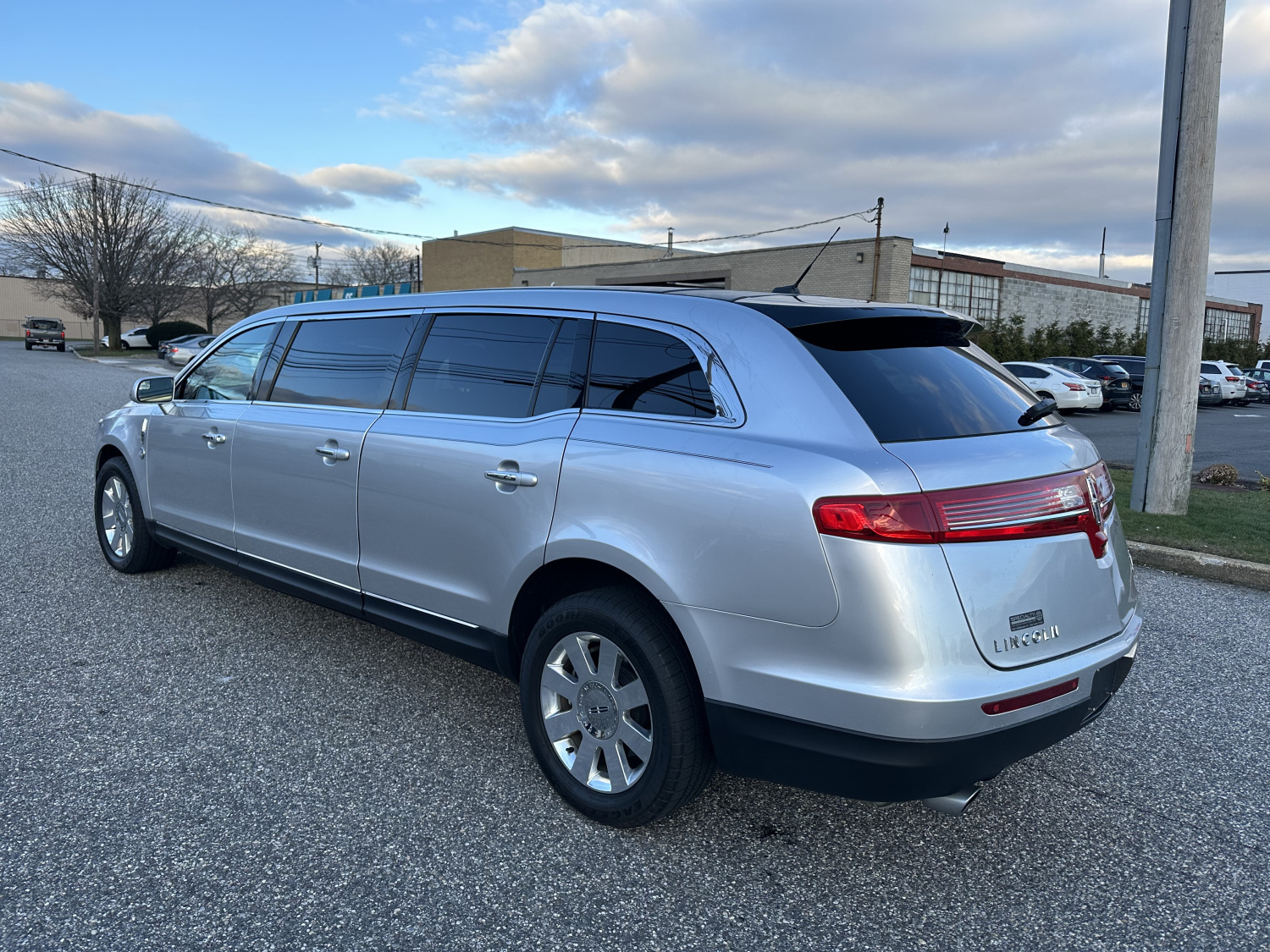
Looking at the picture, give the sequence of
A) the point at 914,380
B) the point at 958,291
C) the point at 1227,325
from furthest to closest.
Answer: the point at 1227,325, the point at 958,291, the point at 914,380

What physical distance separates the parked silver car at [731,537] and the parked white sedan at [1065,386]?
929 inches

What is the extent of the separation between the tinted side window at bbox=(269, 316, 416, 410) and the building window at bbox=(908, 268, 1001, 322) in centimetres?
3081

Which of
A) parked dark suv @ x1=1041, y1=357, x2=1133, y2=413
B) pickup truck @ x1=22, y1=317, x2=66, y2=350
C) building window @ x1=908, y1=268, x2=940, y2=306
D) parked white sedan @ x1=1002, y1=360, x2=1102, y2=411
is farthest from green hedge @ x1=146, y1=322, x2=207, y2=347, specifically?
parked dark suv @ x1=1041, y1=357, x2=1133, y2=413

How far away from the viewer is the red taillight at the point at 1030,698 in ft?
7.85

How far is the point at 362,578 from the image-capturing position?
3830mm

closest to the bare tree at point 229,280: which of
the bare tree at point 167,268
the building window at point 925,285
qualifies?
the bare tree at point 167,268

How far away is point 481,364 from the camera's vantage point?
3.53 meters

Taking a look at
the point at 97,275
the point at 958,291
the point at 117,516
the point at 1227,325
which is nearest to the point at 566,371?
the point at 117,516

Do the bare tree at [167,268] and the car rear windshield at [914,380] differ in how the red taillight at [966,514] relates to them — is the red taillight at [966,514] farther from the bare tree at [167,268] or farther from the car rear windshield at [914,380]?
the bare tree at [167,268]

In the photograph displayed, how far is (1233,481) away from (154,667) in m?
11.7

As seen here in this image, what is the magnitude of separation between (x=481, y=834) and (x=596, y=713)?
53 cm

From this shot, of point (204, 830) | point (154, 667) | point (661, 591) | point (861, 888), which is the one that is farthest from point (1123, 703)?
point (154, 667)

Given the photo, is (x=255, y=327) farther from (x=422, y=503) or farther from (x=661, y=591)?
(x=661, y=591)

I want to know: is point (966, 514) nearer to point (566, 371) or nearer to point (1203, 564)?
point (566, 371)
